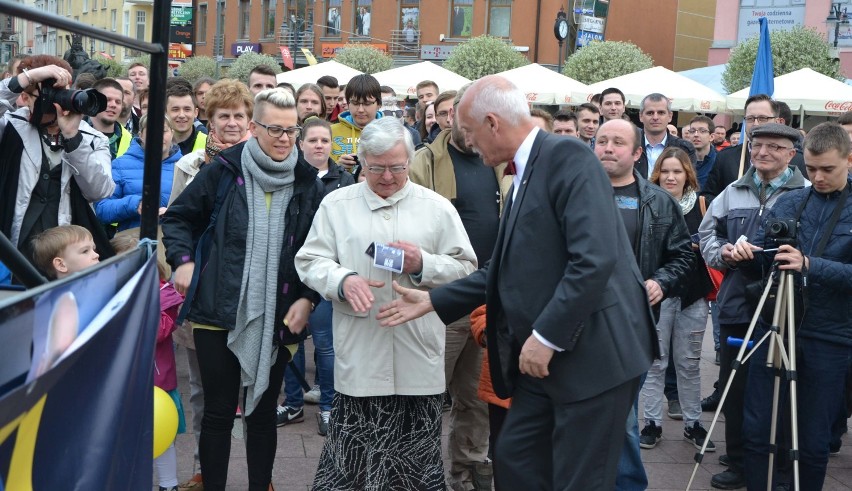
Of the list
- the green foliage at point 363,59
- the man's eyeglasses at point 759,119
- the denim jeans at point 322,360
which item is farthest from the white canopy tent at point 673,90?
the green foliage at point 363,59

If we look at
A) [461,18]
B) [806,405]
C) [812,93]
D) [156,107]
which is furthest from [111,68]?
[461,18]

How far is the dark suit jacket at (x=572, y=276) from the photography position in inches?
128

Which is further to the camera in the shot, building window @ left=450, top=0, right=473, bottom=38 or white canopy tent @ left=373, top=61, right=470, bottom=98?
building window @ left=450, top=0, right=473, bottom=38

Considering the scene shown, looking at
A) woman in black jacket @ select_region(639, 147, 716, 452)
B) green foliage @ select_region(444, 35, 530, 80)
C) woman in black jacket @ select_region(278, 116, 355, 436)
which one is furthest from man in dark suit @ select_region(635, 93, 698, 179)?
green foliage @ select_region(444, 35, 530, 80)

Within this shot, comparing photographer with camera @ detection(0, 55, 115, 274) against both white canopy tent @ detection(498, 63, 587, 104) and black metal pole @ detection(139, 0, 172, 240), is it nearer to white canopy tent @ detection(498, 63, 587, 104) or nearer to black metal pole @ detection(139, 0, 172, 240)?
black metal pole @ detection(139, 0, 172, 240)

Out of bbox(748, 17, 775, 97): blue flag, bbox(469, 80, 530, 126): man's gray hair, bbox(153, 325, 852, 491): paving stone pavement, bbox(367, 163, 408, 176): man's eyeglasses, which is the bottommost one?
bbox(153, 325, 852, 491): paving stone pavement

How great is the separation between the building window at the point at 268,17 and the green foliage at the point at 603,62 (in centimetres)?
2031

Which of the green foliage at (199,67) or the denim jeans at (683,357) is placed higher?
the green foliage at (199,67)

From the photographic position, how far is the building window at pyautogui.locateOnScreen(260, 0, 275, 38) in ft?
163

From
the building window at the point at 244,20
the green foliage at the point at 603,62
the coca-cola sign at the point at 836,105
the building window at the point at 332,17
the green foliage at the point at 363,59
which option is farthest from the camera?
the building window at the point at 244,20

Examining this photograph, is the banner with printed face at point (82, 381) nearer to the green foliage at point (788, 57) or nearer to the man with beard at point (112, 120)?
the man with beard at point (112, 120)

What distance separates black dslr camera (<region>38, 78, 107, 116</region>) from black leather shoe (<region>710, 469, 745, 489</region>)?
3.79m

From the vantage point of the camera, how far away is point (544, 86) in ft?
65.8

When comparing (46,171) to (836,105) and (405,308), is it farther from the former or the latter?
(836,105)
